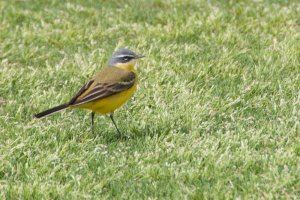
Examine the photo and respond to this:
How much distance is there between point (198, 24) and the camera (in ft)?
46.5

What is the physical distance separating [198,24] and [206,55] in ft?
5.22

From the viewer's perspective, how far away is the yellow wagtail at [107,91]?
9.29m

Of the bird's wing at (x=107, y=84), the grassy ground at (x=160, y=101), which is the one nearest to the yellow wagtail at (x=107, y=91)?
the bird's wing at (x=107, y=84)

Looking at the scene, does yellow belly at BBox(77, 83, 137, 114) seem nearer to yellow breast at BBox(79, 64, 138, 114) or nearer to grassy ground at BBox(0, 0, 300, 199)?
yellow breast at BBox(79, 64, 138, 114)

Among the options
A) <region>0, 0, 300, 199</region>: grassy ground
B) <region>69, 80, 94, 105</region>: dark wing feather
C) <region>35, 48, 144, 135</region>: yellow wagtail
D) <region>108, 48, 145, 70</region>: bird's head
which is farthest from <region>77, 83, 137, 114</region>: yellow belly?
<region>108, 48, 145, 70</region>: bird's head

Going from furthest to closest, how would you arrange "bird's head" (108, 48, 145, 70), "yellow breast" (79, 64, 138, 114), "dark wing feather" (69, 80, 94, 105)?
"bird's head" (108, 48, 145, 70)
"yellow breast" (79, 64, 138, 114)
"dark wing feather" (69, 80, 94, 105)

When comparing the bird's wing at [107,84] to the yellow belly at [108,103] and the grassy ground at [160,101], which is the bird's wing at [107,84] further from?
the grassy ground at [160,101]

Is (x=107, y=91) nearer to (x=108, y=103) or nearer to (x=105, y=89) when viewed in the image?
(x=105, y=89)

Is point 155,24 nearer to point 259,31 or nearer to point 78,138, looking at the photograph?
point 259,31

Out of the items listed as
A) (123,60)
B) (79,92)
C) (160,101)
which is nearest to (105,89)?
(79,92)

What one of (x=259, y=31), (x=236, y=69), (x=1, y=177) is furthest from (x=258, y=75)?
(x=1, y=177)

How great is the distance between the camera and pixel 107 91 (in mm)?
9461

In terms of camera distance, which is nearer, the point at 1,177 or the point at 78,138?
the point at 1,177

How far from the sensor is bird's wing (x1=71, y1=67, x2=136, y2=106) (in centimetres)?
930
